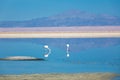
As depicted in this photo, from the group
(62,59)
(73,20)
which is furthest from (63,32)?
(62,59)

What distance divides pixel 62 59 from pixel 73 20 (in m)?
0.36

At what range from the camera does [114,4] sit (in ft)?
8.18

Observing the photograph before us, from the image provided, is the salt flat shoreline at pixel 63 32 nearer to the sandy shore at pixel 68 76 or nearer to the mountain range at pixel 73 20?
the mountain range at pixel 73 20

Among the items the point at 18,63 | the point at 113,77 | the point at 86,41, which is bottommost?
the point at 113,77

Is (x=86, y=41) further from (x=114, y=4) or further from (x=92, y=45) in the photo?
(x=114, y=4)

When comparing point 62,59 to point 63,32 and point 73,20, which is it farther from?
point 73,20

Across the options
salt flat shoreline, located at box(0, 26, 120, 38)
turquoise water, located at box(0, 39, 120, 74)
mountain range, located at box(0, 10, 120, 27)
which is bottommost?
turquoise water, located at box(0, 39, 120, 74)

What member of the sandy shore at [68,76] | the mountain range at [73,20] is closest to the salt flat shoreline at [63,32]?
the mountain range at [73,20]

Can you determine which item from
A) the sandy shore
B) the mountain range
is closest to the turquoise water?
the sandy shore

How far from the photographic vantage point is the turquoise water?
2488 millimetres

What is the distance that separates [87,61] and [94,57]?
71mm

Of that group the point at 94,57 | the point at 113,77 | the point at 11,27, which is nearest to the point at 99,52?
the point at 94,57

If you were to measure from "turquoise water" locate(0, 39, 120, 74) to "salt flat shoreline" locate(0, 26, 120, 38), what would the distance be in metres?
0.05

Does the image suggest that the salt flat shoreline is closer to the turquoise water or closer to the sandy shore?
the turquoise water
